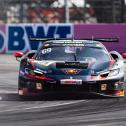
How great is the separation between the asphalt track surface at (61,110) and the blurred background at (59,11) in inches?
925

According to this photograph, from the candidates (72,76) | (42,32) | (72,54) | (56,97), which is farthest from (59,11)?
(72,76)

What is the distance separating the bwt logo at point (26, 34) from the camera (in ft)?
90.3

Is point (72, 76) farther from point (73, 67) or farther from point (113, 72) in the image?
point (113, 72)

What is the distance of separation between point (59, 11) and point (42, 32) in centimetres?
1001

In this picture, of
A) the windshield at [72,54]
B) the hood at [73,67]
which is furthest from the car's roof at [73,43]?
the hood at [73,67]

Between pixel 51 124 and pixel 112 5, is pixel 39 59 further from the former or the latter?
pixel 112 5

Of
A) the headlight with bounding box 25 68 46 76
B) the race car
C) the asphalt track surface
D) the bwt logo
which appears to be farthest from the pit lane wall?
the headlight with bounding box 25 68 46 76

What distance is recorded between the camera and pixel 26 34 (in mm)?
27969

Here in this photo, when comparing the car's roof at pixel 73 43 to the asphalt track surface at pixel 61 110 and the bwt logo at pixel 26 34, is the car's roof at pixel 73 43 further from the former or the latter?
the bwt logo at pixel 26 34

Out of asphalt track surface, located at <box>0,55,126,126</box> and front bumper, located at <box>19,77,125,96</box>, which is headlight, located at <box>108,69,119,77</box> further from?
asphalt track surface, located at <box>0,55,126,126</box>

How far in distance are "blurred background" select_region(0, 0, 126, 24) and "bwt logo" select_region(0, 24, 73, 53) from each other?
7.25m

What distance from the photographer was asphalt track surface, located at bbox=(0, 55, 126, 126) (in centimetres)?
889

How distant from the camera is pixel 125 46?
84.1 ft

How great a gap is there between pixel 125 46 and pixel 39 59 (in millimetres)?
13624
